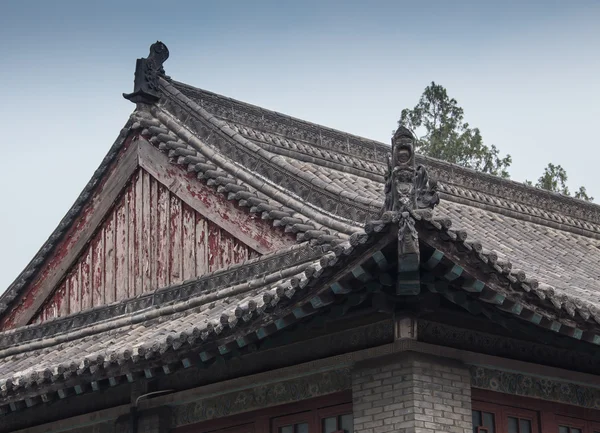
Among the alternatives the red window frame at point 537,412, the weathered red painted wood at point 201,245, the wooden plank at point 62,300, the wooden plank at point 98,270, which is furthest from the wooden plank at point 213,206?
the red window frame at point 537,412

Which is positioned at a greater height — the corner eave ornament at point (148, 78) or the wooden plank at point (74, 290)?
the corner eave ornament at point (148, 78)

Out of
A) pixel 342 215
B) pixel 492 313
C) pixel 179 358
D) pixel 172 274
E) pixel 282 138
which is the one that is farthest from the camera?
pixel 282 138

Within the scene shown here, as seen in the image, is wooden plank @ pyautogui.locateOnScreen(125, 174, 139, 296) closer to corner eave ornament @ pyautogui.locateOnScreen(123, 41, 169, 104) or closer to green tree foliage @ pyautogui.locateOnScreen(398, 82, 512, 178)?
corner eave ornament @ pyautogui.locateOnScreen(123, 41, 169, 104)

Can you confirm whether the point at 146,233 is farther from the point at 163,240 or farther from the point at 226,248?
the point at 226,248

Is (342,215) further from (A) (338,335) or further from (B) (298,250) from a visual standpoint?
(A) (338,335)

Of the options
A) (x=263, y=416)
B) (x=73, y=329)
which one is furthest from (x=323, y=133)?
(x=263, y=416)

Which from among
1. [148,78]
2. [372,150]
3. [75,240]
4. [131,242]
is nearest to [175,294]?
[131,242]

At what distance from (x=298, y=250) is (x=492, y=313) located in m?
2.99

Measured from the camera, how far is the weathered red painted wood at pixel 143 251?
611 inches

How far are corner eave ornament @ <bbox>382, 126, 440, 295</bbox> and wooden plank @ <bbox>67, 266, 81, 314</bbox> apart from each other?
7.21m

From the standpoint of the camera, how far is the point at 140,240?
54.0 feet

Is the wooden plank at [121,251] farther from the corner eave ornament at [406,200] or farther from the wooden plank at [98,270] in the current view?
the corner eave ornament at [406,200]

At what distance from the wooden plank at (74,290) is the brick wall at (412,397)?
6.06 m

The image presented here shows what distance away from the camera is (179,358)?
12.5m
